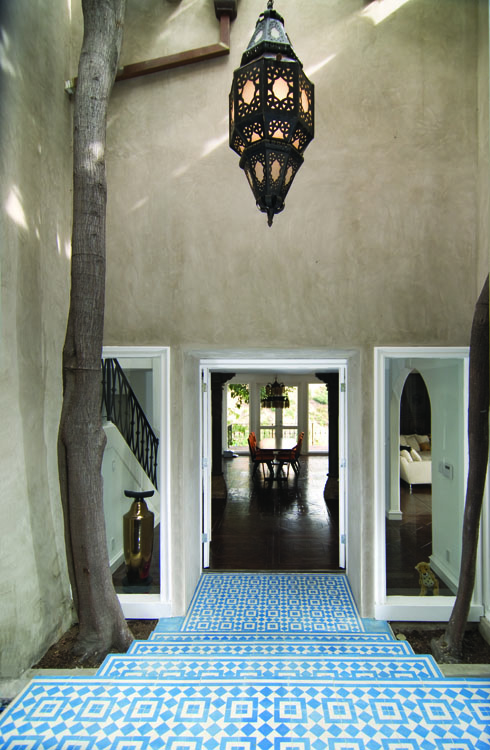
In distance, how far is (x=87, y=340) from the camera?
3402mm

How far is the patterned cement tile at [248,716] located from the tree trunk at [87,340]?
Answer: 908mm

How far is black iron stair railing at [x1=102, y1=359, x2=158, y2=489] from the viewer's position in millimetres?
5910

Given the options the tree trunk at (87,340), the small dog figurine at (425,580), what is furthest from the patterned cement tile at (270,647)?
the small dog figurine at (425,580)

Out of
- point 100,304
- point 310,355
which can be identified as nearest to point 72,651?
point 100,304

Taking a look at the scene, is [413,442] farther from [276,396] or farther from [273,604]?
[273,604]

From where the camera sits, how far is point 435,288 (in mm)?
4242

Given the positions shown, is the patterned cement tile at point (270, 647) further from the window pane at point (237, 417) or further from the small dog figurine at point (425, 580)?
the window pane at point (237, 417)

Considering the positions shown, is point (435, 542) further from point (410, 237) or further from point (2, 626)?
point (2, 626)

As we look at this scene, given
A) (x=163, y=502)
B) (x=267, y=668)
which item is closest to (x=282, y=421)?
(x=163, y=502)

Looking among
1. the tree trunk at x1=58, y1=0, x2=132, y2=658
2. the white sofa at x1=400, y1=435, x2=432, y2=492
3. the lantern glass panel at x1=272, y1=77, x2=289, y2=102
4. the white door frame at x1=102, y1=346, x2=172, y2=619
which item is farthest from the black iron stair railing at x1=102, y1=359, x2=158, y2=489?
the white sofa at x1=400, y1=435, x2=432, y2=492

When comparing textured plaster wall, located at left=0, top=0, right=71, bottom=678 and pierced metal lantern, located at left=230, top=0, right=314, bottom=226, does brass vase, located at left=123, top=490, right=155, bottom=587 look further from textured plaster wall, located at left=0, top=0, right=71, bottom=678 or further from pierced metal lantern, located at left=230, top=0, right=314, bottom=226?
pierced metal lantern, located at left=230, top=0, right=314, bottom=226

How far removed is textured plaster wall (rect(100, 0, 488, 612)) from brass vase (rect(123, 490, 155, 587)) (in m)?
1.27

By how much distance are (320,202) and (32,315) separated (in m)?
2.59

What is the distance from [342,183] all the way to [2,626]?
427 cm
